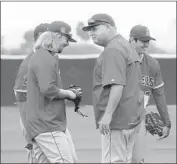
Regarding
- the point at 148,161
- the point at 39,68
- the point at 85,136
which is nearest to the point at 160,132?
the point at 39,68

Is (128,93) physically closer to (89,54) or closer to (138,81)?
(138,81)

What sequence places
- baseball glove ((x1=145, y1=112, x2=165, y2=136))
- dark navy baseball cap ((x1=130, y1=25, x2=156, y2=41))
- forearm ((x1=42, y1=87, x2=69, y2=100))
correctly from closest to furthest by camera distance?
forearm ((x1=42, y1=87, x2=69, y2=100)) → dark navy baseball cap ((x1=130, y1=25, x2=156, y2=41)) → baseball glove ((x1=145, y1=112, x2=165, y2=136))

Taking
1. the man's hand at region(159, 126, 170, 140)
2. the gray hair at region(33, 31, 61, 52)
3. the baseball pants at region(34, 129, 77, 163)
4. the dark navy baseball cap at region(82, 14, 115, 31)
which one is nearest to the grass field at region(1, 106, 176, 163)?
the man's hand at region(159, 126, 170, 140)

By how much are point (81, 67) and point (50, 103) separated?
19.6 ft

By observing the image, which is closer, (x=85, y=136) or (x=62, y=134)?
(x=62, y=134)

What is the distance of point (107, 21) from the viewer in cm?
512

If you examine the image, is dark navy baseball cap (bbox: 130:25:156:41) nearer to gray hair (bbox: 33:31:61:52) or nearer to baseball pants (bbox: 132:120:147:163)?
baseball pants (bbox: 132:120:147:163)

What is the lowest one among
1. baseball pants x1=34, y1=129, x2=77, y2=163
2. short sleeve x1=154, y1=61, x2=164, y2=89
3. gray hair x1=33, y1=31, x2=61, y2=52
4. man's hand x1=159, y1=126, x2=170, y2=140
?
man's hand x1=159, y1=126, x2=170, y2=140

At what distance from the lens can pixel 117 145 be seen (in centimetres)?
→ 503

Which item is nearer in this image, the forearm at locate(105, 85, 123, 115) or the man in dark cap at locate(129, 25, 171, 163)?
the forearm at locate(105, 85, 123, 115)

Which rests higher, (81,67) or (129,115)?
(129,115)

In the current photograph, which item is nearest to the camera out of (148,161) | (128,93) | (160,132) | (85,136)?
(128,93)

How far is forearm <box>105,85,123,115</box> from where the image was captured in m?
4.83

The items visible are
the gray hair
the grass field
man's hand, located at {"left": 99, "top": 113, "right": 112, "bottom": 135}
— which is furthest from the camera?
the grass field
